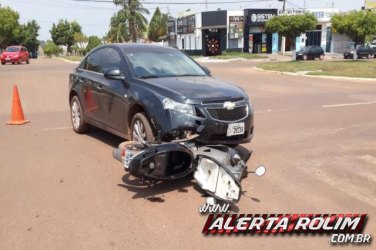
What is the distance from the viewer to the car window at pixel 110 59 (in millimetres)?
6868

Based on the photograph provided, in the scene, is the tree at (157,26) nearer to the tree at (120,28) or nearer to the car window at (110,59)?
the tree at (120,28)

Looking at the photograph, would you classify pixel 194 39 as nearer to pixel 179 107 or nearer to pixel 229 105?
pixel 229 105

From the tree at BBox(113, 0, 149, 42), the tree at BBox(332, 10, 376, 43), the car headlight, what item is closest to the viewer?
the car headlight

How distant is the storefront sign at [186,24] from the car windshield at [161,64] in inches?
2010

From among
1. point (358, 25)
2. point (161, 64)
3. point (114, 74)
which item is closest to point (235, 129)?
point (161, 64)

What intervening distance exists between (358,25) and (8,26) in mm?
58708

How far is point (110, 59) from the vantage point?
7.16 metres

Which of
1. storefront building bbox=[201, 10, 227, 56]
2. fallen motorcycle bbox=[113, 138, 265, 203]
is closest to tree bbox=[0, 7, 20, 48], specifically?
storefront building bbox=[201, 10, 227, 56]

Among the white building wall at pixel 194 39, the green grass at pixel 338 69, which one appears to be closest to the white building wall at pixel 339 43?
the white building wall at pixel 194 39

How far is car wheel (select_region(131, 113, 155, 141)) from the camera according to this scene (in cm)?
570

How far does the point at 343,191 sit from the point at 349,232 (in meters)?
1.08

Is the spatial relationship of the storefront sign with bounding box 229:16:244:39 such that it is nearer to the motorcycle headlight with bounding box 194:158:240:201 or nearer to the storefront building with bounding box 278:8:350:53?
the storefront building with bounding box 278:8:350:53

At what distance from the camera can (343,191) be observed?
512 centimetres

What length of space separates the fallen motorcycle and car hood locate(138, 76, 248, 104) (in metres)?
0.65
